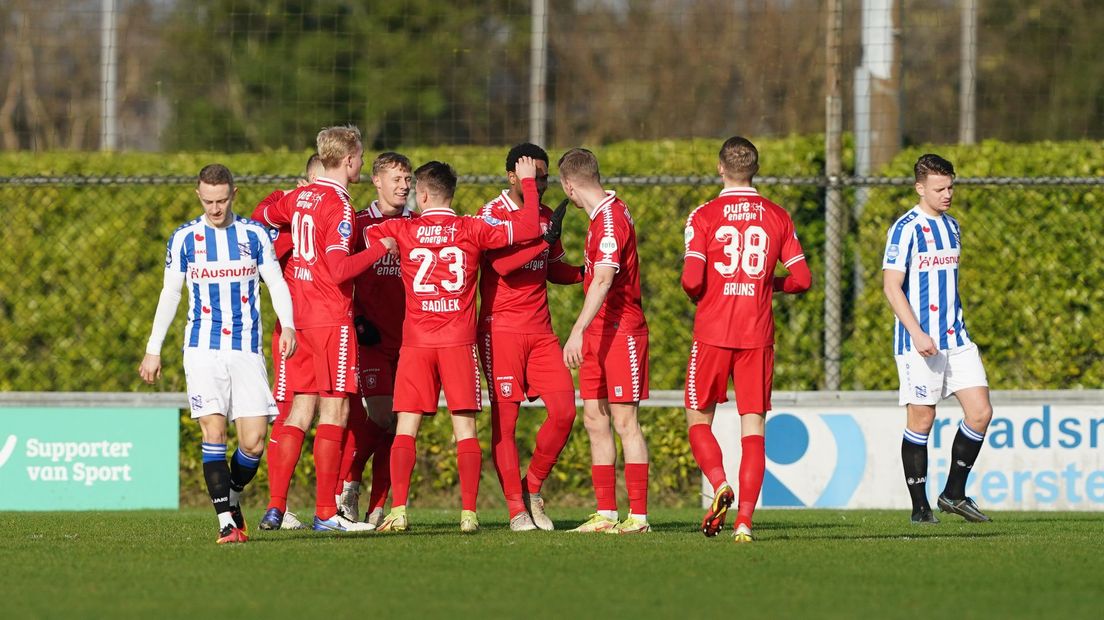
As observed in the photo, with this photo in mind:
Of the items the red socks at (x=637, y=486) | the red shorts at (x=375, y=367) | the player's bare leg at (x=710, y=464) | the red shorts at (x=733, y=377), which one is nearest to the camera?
the player's bare leg at (x=710, y=464)

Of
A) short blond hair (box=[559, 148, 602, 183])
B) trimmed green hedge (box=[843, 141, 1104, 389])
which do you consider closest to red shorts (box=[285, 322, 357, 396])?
short blond hair (box=[559, 148, 602, 183])

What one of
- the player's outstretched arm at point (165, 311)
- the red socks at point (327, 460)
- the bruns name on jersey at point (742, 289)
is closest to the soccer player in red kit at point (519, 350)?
the red socks at point (327, 460)

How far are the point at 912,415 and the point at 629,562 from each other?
3201 mm

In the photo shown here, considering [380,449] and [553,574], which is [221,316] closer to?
[380,449]

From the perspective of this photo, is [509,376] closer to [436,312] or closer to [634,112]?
[436,312]

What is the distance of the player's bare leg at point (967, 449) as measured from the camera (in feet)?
31.2

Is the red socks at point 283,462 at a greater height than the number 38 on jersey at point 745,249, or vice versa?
the number 38 on jersey at point 745,249

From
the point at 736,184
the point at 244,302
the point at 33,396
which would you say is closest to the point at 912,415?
the point at 736,184

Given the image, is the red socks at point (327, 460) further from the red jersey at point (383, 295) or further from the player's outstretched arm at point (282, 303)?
the red jersey at point (383, 295)

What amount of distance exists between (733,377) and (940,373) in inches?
76.7

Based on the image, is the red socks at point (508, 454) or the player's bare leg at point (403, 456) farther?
the red socks at point (508, 454)

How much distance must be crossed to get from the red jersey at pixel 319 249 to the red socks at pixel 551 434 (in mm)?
1265

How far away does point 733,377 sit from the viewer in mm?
8172

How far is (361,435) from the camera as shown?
9.49 m
